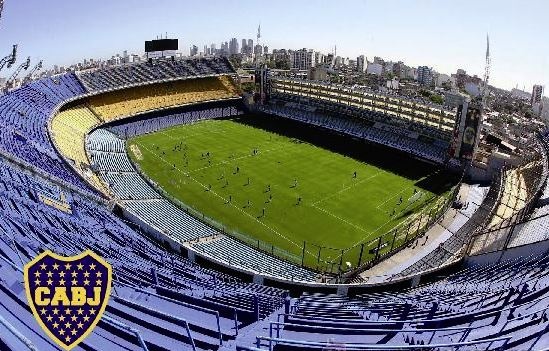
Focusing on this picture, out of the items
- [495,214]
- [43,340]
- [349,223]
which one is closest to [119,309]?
[43,340]

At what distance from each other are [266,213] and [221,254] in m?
8.72

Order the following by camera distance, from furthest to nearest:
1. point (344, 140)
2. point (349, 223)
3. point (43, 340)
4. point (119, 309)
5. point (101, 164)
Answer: point (344, 140) < point (101, 164) < point (349, 223) < point (119, 309) < point (43, 340)

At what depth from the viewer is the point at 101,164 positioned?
145 feet

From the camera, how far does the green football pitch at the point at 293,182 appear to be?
3381 centimetres

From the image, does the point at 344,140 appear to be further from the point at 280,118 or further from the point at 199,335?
the point at 199,335

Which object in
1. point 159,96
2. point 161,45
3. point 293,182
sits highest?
point 161,45

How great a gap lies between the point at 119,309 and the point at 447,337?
27.0 feet

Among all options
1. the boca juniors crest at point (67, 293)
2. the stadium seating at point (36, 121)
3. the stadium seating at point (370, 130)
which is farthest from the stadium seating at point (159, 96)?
the boca juniors crest at point (67, 293)

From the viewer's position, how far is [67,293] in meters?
8.70

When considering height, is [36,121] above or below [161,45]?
below

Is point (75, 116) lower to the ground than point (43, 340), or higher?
lower

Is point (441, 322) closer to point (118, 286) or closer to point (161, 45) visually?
point (118, 286)

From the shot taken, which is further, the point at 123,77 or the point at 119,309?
the point at 123,77

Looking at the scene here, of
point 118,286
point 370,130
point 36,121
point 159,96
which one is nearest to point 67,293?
point 118,286
